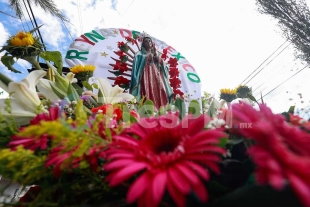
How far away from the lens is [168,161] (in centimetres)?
25

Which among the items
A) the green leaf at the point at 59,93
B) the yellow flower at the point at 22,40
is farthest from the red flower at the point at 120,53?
the green leaf at the point at 59,93

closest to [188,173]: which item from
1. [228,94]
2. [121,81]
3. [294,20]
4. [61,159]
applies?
[61,159]

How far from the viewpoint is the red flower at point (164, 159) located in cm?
22

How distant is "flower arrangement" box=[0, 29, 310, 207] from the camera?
212 mm

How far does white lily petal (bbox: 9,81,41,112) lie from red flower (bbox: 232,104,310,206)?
292 mm

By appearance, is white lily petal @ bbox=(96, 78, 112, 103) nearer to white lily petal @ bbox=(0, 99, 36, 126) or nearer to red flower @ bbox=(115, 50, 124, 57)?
white lily petal @ bbox=(0, 99, 36, 126)

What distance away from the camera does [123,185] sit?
0.28 m

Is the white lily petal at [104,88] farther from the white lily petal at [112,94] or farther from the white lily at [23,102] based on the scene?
the white lily at [23,102]

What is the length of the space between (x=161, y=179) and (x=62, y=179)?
5.2 inches

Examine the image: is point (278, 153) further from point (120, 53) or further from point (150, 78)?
point (120, 53)

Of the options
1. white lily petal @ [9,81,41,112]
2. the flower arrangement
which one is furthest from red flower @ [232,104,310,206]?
white lily petal @ [9,81,41,112]

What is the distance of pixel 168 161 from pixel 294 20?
22.1 ft

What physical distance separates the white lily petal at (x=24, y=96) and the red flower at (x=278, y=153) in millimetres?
292

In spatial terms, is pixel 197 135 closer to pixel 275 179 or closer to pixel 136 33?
pixel 275 179
